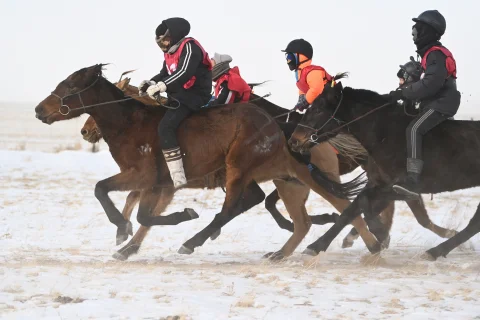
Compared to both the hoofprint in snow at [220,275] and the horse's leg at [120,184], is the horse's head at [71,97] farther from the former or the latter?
the hoofprint in snow at [220,275]

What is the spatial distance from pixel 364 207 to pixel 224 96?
256cm

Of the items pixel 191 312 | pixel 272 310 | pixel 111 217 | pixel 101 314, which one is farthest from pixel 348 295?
pixel 111 217

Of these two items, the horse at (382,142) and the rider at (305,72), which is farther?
the rider at (305,72)

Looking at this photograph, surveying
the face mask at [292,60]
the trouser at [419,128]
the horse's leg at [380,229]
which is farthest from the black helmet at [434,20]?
the horse's leg at [380,229]

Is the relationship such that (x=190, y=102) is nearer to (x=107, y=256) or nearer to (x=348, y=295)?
(x=107, y=256)

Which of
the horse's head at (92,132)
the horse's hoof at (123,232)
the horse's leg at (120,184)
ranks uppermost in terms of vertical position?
the horse's head at (92,132)

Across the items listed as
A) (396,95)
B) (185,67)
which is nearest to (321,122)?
(396,95)

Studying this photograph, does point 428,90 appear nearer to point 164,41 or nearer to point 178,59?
point 178,59

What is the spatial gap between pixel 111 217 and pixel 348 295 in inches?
123

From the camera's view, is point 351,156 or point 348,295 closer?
point 348,295

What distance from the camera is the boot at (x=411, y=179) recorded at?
8211 mm

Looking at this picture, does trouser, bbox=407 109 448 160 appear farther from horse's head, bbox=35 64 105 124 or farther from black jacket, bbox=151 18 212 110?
horse's head, bbox=35 64 105 124

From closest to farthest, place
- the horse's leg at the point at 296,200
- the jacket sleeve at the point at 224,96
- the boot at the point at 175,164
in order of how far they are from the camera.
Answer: the boot at the point at 175,164 < the horse's leg at the point at 296,200 < the jacket sleeve at the point at 224,96

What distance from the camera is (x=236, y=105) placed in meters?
9.02
